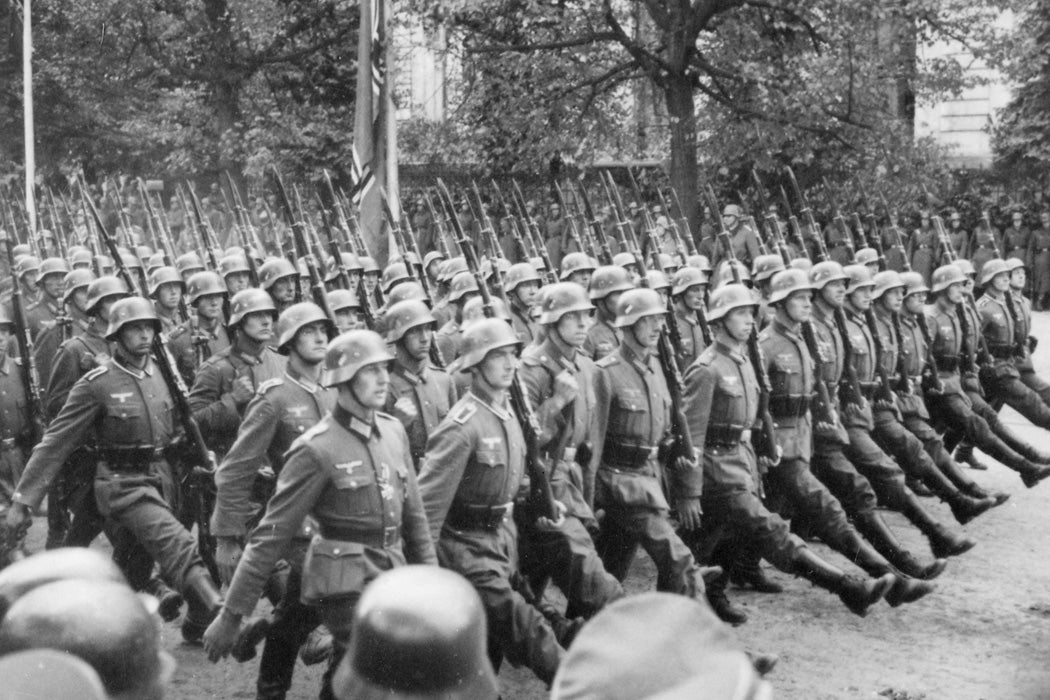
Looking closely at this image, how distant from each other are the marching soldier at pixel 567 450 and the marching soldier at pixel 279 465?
3.84 feet

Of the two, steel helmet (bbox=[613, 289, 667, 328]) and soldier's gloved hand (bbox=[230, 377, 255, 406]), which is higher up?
steel helmet (bbox=[613, 289, 667, 328])

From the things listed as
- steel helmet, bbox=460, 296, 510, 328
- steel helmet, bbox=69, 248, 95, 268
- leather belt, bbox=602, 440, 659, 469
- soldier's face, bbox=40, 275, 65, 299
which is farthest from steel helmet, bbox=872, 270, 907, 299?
steel helmet, bbox=69, 248, 95, 268

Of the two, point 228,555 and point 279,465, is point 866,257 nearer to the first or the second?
point 279,465

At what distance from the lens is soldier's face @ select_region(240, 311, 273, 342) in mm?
8672

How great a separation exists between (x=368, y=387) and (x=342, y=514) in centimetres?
52

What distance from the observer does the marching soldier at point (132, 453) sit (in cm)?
720

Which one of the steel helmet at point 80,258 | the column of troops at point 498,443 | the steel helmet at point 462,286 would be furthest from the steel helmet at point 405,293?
the steel helmet at point 80,258

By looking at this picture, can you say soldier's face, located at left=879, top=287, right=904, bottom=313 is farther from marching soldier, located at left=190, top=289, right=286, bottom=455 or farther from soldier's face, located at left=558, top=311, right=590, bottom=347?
marching soldier, located at left=190, top=289, right=286, bottom=455

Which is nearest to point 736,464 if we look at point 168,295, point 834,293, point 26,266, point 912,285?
point 834,293

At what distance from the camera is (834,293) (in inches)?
404

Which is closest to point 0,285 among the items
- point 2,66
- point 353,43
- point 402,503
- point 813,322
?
point 813,322

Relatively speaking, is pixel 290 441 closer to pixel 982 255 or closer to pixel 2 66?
pixel 982 255

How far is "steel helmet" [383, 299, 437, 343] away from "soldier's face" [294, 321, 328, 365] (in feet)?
2.26

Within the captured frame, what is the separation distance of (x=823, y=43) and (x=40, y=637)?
1815 centimetres
